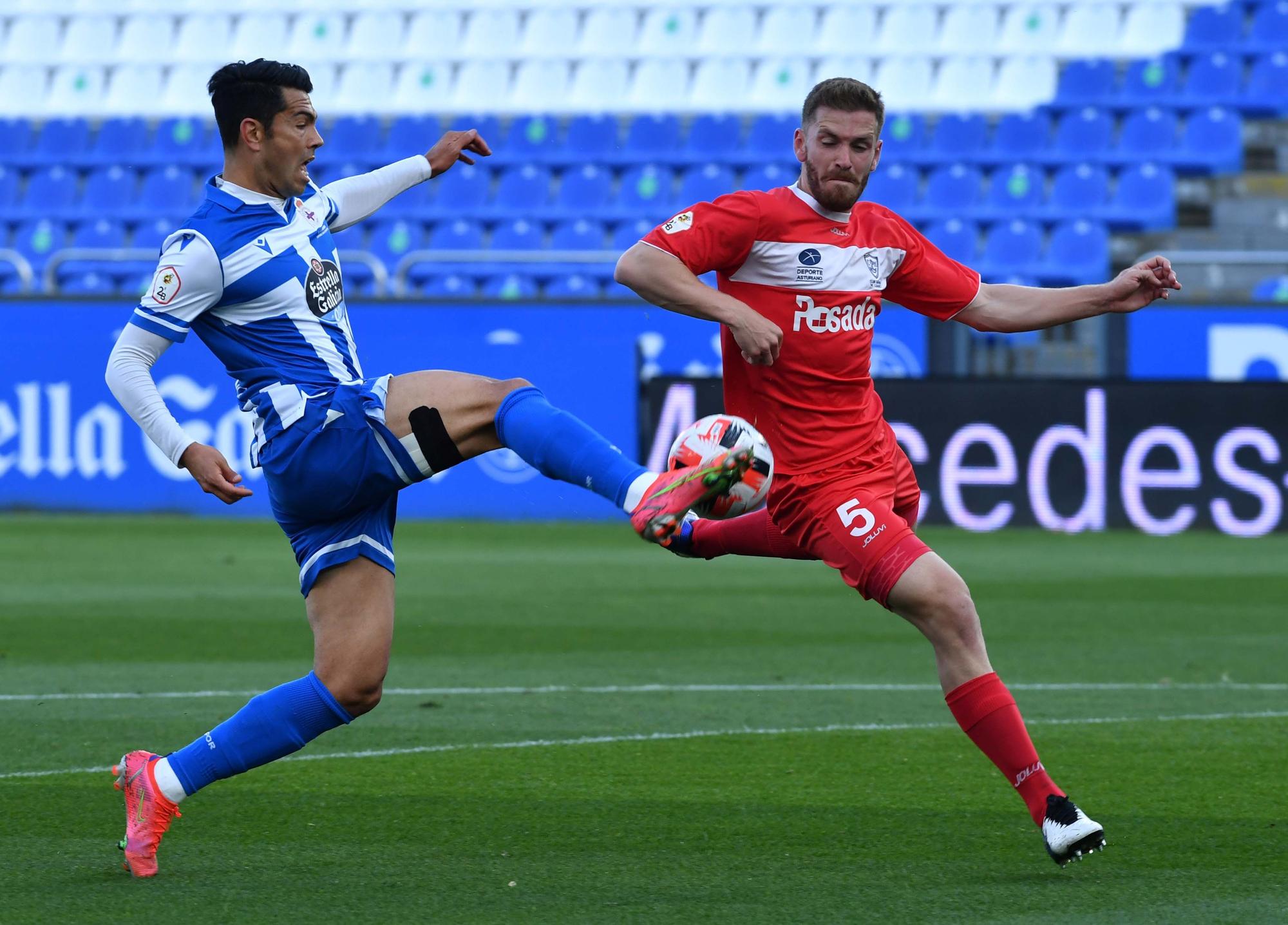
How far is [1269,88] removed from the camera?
63.8 feet

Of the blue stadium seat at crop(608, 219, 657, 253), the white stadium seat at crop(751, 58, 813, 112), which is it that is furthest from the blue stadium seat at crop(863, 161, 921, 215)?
the white stadium seat at crop(751, 58, 813, 112)

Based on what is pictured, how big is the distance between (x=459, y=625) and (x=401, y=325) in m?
6.56

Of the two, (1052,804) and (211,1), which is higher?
(211,1)

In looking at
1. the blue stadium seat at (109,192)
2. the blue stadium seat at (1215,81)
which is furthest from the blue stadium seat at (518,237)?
the blue stadium seat at (1215,81)

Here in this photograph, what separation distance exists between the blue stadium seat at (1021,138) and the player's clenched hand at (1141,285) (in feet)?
50.1

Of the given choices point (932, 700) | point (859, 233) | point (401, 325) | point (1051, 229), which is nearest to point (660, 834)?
point (859, 233)

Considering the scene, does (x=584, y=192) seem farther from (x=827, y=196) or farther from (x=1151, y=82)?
(x=827, y=196)

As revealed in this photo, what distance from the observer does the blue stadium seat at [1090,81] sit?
66.4 ft

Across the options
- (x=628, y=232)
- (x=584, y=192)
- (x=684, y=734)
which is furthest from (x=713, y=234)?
(x=584, y=192)

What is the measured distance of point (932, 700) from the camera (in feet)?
23.7

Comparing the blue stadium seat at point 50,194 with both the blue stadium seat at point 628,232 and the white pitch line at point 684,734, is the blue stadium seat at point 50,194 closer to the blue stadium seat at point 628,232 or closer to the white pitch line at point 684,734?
the blue stadium seat at point 628,232

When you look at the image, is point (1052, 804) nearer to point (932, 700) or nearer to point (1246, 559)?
point (932, 700)

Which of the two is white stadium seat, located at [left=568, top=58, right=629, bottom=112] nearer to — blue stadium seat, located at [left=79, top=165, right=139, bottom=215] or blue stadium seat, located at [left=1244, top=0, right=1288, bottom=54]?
blue stadium seat, located at [left=79, top=165, right=139, bottom=215]

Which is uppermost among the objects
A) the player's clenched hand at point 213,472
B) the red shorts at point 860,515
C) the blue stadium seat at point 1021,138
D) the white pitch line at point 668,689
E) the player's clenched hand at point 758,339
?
the blue stadium seat at point 1021,138
